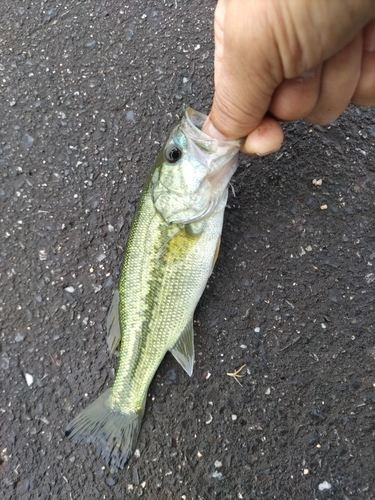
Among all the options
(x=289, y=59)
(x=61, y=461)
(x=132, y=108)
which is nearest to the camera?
(x=289, y=59)

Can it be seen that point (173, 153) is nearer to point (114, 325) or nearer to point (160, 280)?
point (160, 280)

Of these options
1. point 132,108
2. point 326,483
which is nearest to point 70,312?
point 132,108

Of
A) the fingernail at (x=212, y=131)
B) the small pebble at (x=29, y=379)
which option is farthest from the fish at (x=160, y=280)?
the small pebble at (x=29, y=379)

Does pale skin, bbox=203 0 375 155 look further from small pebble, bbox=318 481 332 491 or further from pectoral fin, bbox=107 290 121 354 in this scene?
small pebble, bbox=318 481 332 491

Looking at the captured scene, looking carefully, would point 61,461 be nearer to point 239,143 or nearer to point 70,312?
point 70,312

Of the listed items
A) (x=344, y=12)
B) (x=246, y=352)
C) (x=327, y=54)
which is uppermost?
(x=344, y=12)

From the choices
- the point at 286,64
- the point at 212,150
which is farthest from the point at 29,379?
the point at 286,64
